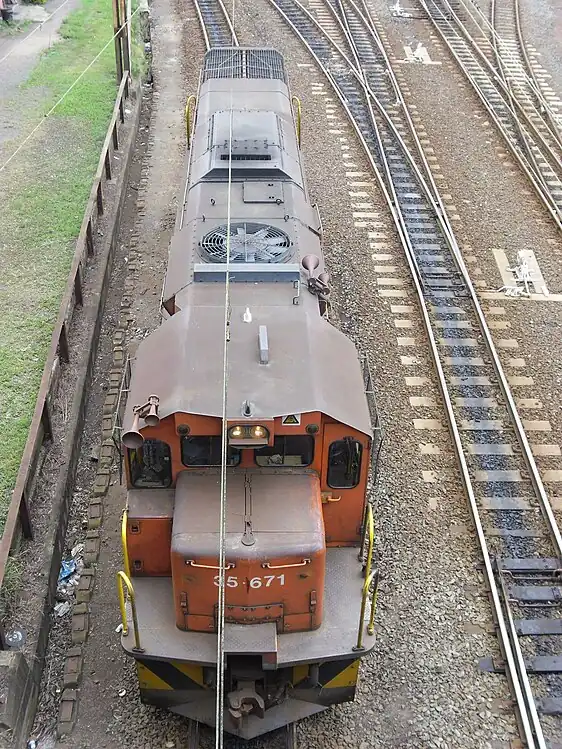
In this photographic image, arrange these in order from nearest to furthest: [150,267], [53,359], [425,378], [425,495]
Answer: [425,495] < [53,359] < [425,378] < [150,267]

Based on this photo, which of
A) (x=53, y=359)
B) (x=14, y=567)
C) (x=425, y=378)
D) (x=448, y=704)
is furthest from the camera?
(x=425, y=378)

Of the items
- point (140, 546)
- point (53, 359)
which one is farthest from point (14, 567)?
point (53, 359)

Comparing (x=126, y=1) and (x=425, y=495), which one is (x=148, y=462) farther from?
(x=126, y=1)

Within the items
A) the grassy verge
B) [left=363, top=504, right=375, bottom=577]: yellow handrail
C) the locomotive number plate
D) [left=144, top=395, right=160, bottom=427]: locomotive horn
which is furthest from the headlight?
the grassy verge

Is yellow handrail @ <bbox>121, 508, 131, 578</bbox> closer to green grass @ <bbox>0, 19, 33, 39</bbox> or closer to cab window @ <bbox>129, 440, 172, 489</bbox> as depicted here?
cab window @ <bbox>129, 440, 172, 489</bbox>

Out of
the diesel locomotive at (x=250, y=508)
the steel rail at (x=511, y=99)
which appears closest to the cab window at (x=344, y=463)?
the diesel locomotive at (x=250, y=508)

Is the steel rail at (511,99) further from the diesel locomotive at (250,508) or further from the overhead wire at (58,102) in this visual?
the diesel locomotive at (250,508)

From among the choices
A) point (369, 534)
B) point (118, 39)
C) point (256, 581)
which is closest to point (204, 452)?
point (256, 581)
